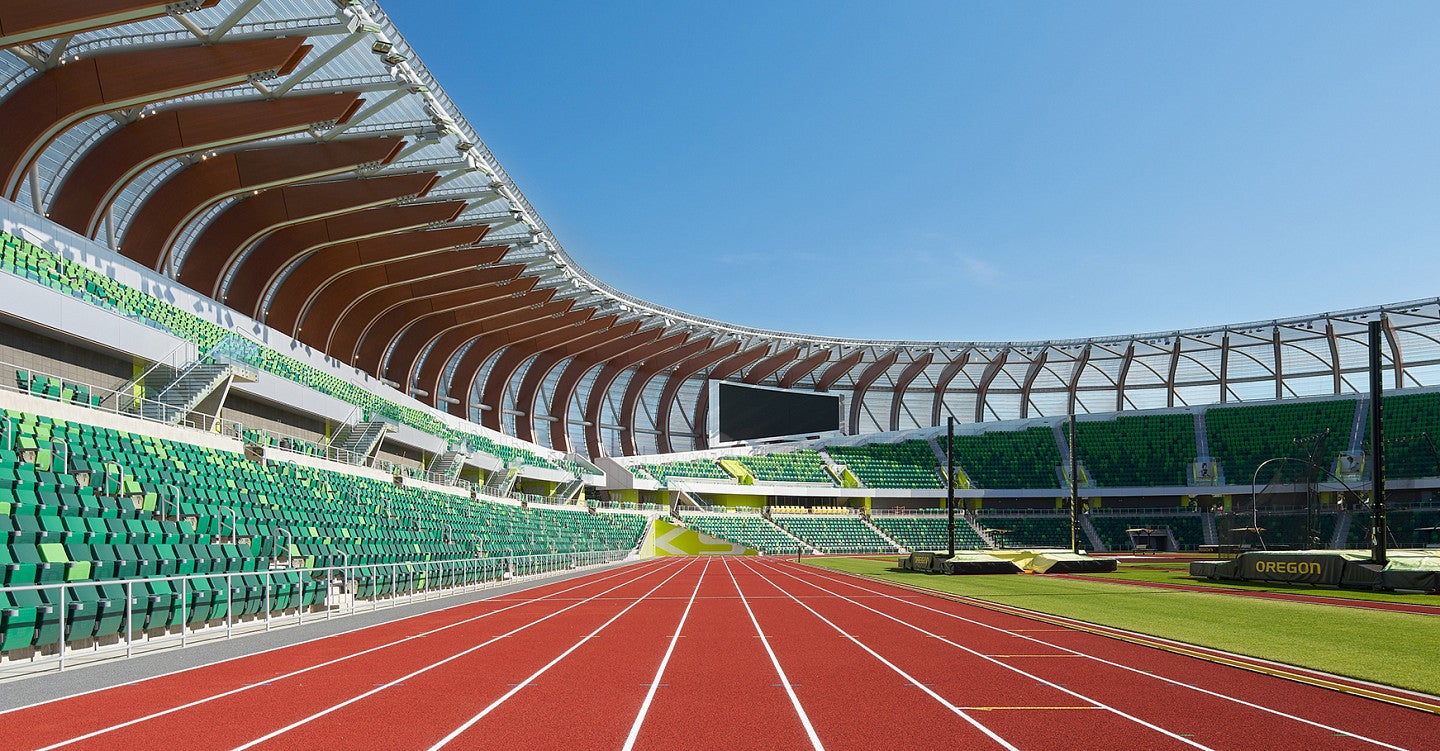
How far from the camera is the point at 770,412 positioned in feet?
264

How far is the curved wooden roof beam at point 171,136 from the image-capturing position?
2516cm

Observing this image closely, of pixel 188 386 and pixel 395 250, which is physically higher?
pixel 395 250

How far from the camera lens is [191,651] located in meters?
13.0

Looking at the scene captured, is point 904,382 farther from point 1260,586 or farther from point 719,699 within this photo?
point 719,699

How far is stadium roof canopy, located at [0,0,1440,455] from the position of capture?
2206 centimetres

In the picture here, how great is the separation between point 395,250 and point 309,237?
353cm

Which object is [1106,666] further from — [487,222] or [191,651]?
[487,222]

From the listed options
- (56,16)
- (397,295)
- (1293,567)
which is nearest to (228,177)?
(56,16)

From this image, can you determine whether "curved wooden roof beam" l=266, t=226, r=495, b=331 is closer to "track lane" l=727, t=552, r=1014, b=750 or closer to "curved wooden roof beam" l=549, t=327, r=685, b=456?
"track lane" l=727, t=552, r=1014, b=750

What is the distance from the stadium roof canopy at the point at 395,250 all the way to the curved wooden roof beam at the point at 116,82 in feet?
0.15

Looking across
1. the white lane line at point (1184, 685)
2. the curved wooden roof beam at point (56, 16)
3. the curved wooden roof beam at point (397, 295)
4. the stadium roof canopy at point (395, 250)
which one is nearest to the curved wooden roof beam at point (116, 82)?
the stadium roof canopy at point (395, 250)

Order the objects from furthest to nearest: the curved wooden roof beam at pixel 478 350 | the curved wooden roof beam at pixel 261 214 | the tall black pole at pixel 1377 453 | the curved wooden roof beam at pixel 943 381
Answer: the curved wooden roof beam at pixel 943 381
the curved wooden roof beam at pixel 478 350
the curved wooden roof beam at pixel 261 214
the tall black pole at pixel 1377 453

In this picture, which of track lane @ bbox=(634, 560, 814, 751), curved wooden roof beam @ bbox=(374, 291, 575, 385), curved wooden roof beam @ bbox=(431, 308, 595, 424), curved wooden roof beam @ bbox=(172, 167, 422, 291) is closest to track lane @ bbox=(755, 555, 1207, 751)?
track lane @ bbox=(634, 560, 814, 751)

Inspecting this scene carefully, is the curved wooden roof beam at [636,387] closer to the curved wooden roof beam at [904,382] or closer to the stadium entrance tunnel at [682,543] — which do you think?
the stadium entrance tunnel at [682,543]
